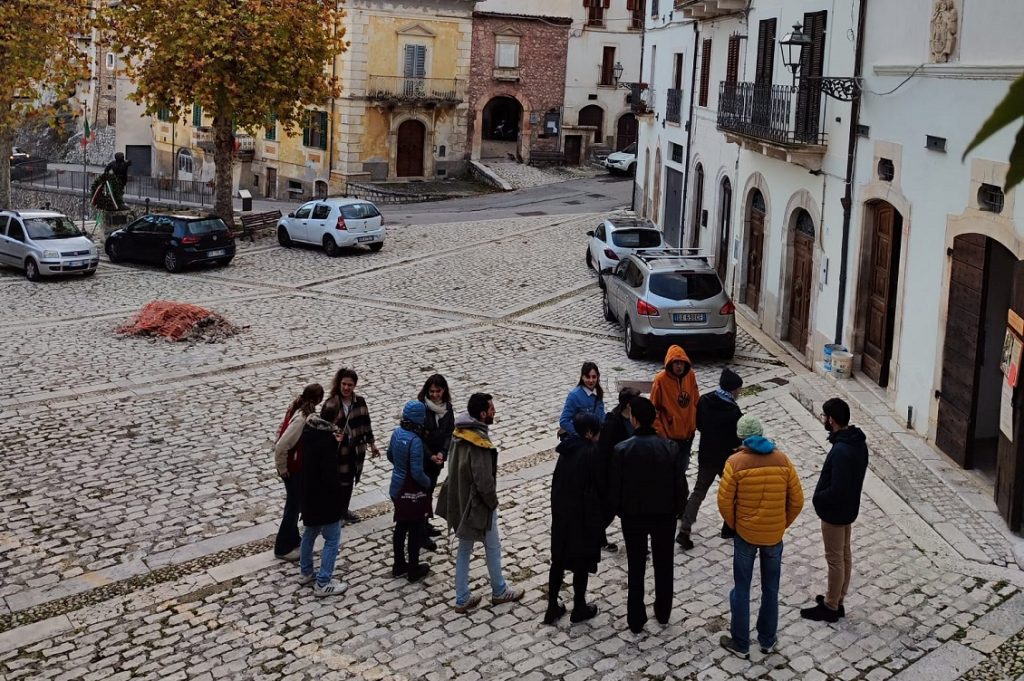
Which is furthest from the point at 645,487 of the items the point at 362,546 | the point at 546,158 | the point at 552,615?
the point at 546,158

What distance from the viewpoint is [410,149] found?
4744 centimetres

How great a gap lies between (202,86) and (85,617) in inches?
877

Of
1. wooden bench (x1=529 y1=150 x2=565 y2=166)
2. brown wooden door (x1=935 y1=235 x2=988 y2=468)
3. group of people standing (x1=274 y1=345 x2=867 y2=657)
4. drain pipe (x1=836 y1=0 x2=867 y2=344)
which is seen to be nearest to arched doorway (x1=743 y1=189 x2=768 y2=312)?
drain pipe (x1=836 y1=0 x2=867 y2=344)

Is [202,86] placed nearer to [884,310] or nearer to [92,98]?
[884,310]

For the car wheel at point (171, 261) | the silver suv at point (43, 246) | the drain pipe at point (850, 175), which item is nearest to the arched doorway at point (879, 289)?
the drain pipe at point (850, 175)

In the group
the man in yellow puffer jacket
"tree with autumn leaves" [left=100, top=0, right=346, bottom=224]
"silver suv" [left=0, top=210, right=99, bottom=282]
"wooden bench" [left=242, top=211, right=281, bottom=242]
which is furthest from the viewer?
"wooden bench" [left=242, top=211, right=281, bottom=242]

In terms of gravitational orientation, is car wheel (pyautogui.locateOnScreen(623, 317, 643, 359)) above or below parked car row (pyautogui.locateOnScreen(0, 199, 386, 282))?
Result: below

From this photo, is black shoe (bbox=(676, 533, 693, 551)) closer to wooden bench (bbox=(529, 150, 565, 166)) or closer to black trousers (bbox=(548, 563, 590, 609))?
black trousers (bbox=(548, 563, 590, 609))

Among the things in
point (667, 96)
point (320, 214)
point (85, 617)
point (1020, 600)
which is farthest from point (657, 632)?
point (667, 96)

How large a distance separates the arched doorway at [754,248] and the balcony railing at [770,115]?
1552 mm

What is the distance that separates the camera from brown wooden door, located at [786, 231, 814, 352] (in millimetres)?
18672

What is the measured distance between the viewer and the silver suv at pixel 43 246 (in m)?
25.0

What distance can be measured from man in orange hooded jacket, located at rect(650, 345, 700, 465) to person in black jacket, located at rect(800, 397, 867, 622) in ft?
6.37

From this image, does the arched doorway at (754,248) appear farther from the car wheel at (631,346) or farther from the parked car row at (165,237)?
the parked car row at (165,237)
